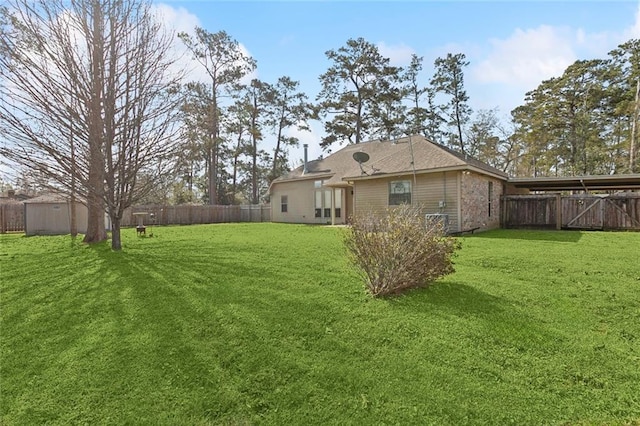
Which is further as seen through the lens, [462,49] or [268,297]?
[462,49]

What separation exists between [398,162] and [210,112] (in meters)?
8.70

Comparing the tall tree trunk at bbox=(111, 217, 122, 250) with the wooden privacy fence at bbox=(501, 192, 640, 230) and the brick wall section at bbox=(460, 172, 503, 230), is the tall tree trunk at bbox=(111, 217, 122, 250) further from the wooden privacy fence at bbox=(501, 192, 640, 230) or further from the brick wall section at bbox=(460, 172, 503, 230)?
the wooden privacy fence at bbox=(501, 192, 640, 230)

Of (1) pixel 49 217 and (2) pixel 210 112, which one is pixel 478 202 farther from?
(1) pixel 49 217

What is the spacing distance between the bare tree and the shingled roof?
345 inches

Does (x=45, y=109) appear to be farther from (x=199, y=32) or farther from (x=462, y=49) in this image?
(x=462, y=49)

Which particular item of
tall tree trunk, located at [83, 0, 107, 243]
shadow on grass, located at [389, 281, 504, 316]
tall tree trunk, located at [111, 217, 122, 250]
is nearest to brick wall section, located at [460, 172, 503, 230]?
shadow on grass, located at [389, 281, 504, 316]

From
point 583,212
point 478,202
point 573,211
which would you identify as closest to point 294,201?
point 478,202

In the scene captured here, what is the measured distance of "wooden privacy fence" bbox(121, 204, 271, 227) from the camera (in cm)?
2278

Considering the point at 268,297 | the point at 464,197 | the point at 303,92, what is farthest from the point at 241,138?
the point at 268,297

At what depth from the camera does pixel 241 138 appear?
111 feet

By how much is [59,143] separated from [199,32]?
2449 cm

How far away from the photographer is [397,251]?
15.0ft

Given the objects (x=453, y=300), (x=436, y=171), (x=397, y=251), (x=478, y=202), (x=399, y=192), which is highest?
(x=436, y=171)

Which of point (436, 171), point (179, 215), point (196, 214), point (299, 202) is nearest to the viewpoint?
point (436, 171)
